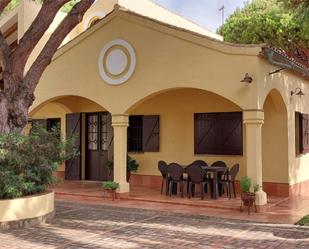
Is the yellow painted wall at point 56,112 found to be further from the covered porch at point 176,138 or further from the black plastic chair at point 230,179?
the black plastic chair at point 230,179

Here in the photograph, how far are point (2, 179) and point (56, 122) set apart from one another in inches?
317

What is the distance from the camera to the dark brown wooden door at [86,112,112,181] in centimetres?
1438

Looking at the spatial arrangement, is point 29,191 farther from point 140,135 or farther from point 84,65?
point 140,135

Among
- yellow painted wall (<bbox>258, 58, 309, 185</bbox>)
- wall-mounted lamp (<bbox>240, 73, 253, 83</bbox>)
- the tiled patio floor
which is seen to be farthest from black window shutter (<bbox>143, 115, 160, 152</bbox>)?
wall-mounted lamp (<bbox>240, 73, 253, 83</bbox>)

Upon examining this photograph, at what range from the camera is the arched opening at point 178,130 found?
11898 millimetres

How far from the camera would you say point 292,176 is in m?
11.3

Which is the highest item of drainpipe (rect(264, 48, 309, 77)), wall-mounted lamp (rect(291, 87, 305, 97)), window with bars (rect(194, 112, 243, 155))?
drainpipe (rect(264, 48, 309, 77))

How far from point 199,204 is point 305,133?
4.52 m

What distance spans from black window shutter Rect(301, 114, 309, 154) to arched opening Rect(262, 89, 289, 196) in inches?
50.7

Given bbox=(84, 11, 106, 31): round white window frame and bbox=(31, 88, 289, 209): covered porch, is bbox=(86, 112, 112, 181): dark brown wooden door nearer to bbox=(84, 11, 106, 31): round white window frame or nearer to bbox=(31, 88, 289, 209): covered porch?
bbox=(31, 88, 289, 209): covered porch

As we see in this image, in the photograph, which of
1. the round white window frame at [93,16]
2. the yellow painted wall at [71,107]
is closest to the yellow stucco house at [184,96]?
the yellow painted wall at [71,107]

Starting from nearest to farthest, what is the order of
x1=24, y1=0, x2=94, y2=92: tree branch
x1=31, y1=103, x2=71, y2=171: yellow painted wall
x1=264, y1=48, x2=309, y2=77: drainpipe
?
x1=24, y1=0, x2=94, y2=92: tree branch
x1=264, y1=48, x2=309, y2=77: drainpipe
x1=31, y1=103, x2=71, y2=171: yellow painted wall

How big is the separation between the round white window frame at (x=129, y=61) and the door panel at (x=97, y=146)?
3.14 meters

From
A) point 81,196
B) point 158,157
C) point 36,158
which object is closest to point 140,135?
point 158,157
